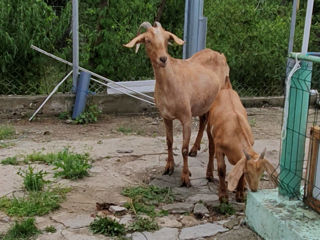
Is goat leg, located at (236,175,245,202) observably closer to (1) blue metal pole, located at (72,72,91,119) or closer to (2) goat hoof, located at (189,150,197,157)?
(2) goat hoof, located at (189,150,197,157)

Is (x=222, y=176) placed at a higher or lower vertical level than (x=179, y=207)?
higher

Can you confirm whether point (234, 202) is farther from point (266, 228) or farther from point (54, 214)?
point (54, 214)

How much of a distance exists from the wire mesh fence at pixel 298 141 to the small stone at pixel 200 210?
735 millimetres

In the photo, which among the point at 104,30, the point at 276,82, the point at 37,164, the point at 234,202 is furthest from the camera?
the point at 276,82

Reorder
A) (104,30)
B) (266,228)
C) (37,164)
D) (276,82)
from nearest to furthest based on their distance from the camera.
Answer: (266,228)
(37,164)
(104,30)
(276,82)

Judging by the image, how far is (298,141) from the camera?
396 cm

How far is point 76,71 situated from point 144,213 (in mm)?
3754

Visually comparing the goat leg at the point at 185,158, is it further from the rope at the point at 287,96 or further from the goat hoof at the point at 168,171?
the rope at the point at 287,96

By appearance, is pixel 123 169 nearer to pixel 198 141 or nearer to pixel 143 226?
pixel 198 141

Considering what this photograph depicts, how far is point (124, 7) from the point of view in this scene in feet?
27.1

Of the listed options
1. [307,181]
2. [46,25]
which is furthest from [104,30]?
[307,181]

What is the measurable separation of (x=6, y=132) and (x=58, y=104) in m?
1.18

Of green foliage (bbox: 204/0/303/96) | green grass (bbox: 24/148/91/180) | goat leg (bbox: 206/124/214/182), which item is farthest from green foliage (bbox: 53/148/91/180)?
green foliage (bbox: 204/0/303/96)

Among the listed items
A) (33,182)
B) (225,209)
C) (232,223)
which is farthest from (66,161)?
(232,223)
